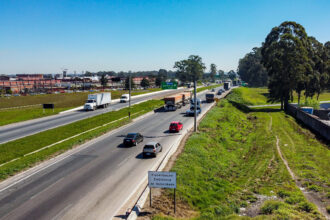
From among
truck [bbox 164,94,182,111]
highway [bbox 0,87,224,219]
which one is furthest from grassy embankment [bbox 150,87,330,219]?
truck [bbox 164,94,182,111]

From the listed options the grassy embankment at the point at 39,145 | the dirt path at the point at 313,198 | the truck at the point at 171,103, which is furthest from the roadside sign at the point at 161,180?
the truck at the point at 171,103

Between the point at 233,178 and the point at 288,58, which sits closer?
A: the point at 233,178

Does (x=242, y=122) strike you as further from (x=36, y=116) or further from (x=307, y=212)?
(x=36, y=116)

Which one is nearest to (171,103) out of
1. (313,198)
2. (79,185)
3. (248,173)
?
(248,173)

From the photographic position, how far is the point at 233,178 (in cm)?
2275

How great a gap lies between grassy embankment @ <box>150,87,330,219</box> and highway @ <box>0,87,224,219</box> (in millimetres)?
3214

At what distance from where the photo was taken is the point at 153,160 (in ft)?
80.2

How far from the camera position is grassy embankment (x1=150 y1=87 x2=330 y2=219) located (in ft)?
52.9

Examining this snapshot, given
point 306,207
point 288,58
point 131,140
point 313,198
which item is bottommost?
point 313,198

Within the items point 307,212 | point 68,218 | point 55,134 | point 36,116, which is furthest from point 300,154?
point 36,116

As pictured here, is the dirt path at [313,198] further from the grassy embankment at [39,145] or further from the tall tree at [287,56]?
the tall tree at [287,56]

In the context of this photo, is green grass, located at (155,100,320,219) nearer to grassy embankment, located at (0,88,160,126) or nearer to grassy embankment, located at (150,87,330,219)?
grassy embankment, located at (150,87,330,219)

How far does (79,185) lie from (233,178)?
12524mm

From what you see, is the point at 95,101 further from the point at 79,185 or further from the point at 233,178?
the point at 233,178
